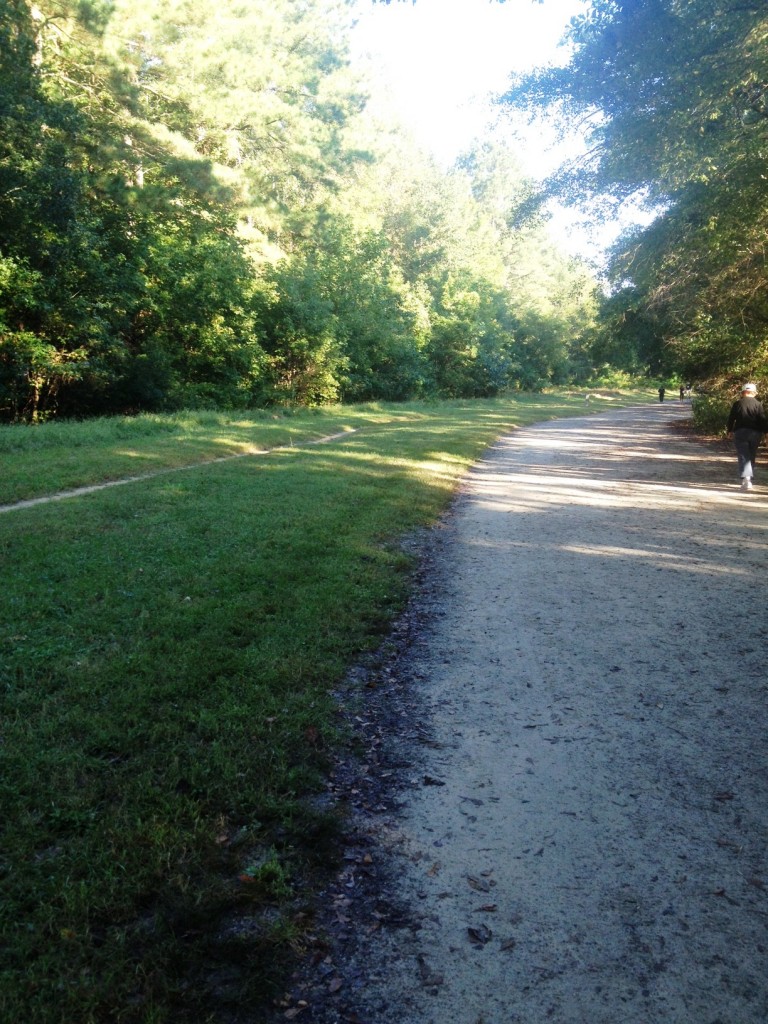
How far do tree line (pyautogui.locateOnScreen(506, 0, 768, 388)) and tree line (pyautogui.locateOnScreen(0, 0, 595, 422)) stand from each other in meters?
2.49

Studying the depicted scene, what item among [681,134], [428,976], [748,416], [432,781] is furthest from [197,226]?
[428,976]

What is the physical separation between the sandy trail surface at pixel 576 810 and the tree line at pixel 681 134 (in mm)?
7633

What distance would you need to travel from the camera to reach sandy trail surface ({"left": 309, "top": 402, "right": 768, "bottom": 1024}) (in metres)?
2.44

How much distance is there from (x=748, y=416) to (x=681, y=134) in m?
4.79

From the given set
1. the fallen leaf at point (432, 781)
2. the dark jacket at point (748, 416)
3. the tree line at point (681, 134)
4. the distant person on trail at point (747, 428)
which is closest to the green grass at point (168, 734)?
the fallen leaf at point (432, 781)

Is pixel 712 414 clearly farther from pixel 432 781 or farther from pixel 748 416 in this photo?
pixel 432 781

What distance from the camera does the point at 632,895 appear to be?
9.24 feet

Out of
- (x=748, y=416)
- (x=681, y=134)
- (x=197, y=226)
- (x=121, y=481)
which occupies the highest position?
(x=197, y=226)

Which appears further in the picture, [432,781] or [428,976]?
[432,781]

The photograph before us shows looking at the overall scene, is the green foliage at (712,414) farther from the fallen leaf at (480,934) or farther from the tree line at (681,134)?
the fallen leaf at (480,934)

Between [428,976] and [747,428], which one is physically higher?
[747,428]

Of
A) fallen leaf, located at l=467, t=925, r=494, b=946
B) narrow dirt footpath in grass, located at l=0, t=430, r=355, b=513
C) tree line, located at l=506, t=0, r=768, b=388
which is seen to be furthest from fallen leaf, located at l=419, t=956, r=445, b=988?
tree line, located at l=506, t=0, r=768, b=388

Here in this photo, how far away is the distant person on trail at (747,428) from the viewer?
12.8 meters

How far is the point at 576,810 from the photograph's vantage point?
11.0 feet
